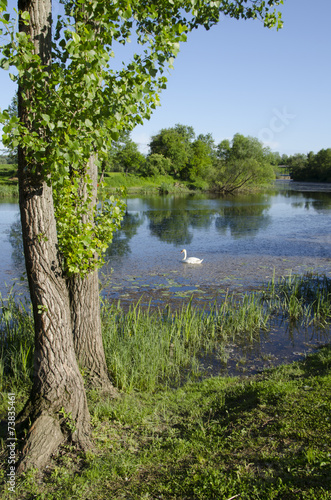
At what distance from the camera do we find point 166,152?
7250cm

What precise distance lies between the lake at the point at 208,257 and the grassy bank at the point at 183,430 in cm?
110

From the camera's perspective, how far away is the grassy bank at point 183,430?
3.08m

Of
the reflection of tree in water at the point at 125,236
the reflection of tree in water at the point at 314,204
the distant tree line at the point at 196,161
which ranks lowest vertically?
the reflection of tree in water at the point at 125,236

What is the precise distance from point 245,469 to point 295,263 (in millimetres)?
11594

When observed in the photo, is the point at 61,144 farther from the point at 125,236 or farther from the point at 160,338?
the point at 125,236

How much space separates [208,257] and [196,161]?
59.4 metres

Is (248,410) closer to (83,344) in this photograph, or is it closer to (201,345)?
(83,344)

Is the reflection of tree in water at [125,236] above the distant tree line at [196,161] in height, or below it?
below

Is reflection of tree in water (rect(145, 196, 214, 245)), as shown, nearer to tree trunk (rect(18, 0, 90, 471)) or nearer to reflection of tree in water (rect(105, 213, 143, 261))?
reflection of tree in water (rect(105, 213, 143, 261))

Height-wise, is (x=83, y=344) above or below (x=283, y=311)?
above

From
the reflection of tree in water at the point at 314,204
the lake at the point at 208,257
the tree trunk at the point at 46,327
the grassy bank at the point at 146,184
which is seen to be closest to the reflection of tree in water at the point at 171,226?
the lake at the point at 208,257

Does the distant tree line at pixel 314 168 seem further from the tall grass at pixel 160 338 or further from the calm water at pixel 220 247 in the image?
the tall grass at pixel 160 338

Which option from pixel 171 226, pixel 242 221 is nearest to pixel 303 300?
pixel 171 226

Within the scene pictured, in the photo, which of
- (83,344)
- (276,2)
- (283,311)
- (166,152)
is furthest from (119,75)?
(166,152)
